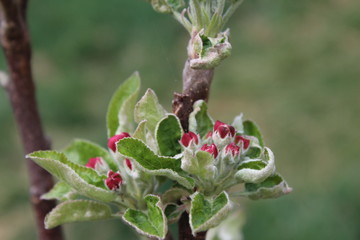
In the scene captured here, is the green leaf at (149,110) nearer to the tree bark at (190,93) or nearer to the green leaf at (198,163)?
the tree bark at (190,93)

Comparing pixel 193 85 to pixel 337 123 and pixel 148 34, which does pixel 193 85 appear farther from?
pixel 148 34

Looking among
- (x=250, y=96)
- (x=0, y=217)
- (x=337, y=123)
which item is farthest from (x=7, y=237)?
(x=337, y=123)

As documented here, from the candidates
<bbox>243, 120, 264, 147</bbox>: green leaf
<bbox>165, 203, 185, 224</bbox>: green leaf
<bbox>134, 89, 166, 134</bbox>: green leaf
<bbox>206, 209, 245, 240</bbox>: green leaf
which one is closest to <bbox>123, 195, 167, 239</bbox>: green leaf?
<bbox>165, 203, 185, 224</bbox>: green leaf

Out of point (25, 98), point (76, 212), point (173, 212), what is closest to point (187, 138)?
point (173, 212)

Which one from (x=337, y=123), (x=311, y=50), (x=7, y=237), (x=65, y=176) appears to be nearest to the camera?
(x=65, y=176)

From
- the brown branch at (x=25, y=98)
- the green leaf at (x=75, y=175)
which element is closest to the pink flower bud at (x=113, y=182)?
the green leaf at (x=75, y=175)

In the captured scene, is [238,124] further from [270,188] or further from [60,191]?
[60,191]
